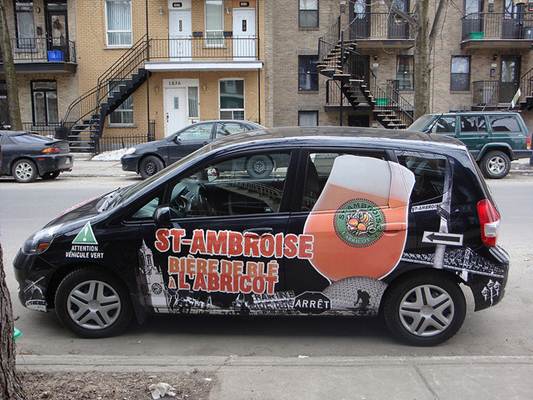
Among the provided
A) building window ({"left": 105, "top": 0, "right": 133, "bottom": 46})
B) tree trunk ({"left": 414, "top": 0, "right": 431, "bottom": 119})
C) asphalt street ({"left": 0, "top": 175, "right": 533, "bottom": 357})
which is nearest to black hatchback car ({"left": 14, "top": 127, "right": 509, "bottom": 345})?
asphalt street ({"left": 0, "top": 175, "right": 533, "bottom": 357})

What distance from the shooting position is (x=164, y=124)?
83.5ft

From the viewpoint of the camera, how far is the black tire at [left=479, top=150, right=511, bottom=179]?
51.4 ft

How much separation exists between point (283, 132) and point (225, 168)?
690 millimetres

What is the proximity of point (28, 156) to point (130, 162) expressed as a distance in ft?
8.77

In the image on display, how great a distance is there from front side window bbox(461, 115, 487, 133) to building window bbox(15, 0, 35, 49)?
1934 centimetres

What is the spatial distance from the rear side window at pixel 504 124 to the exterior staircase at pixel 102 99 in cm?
1468

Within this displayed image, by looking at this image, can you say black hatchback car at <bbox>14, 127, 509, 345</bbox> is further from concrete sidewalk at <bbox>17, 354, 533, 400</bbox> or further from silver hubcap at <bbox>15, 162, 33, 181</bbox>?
silver hubcap at <bbox>15, 162, 33, 181</bbox>

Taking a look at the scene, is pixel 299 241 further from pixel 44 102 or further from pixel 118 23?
pixel 44 102

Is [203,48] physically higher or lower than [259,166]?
higher

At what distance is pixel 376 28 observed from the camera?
87.8 feet

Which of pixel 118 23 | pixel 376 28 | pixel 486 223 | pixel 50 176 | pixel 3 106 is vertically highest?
pixel 118 23

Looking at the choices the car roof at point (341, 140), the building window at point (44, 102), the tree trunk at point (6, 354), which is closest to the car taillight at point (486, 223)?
the car roof at point (341, 140)

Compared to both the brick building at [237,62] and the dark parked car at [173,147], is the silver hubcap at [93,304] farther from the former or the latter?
the brick building at [237,62]

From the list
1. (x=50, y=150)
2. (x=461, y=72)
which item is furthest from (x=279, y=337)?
(x=461, y=72)
